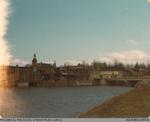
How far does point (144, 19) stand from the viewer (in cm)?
419

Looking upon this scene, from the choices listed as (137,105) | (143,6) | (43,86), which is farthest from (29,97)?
(143,6)

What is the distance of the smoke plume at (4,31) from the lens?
4168 mm

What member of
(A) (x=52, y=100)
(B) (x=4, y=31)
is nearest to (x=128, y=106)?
(A) (x=52, y=100)

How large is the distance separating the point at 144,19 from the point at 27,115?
4.20 feet

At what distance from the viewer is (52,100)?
14.5 ft

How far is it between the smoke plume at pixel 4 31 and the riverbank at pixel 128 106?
82 centimetres

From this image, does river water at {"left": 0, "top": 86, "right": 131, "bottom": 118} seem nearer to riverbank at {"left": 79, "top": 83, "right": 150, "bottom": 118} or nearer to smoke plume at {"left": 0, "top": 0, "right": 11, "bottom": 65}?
riverbank at {"left": 79, "top": 83, "right": 150, "bottom": 118}

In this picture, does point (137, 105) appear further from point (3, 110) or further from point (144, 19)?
point (3, 110)

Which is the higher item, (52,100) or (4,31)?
(4,31)

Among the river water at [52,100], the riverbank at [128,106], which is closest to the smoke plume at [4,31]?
the river water at [52,100]

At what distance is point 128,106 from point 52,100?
68 centimetres

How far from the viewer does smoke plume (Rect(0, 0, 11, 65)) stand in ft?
13.7

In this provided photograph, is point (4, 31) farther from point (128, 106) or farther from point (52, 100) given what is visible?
point (128, 106)

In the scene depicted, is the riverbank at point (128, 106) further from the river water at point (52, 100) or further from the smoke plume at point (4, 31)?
the smoke plume at point (4, 31)
